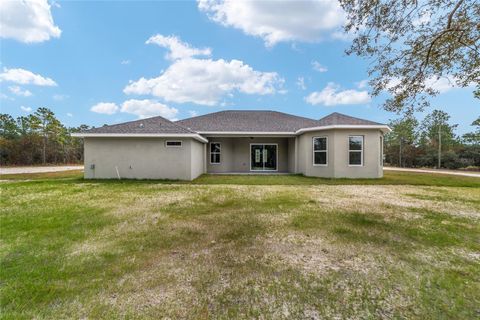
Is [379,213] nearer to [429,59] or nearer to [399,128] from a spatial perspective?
[429,59]

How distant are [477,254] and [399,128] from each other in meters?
29.8

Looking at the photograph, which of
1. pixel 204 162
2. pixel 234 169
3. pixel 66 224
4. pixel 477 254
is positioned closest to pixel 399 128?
pixel 234 169

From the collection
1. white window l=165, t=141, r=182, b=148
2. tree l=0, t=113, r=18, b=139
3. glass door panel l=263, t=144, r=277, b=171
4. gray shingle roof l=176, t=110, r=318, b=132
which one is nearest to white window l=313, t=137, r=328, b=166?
gray shingle roof l=176, t=110, r=318, b=132

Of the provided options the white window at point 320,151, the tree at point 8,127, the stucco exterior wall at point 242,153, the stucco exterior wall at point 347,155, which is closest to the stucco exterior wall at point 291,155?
the stucco exterior wall at point 242,153

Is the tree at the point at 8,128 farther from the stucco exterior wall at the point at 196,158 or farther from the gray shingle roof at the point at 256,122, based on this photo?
the stucco exterior wall at the point at 196,158

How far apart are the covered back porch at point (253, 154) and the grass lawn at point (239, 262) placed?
9.96m

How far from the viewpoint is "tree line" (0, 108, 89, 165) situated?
88.2 ft

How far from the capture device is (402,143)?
28.6 metres

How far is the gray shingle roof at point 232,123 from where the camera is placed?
11.7 meters

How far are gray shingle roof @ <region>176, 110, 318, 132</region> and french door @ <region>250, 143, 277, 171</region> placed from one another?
1.52 metres

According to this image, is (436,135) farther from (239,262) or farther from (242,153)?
(239,262)

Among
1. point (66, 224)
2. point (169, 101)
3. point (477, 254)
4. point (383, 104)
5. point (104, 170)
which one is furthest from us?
point (169, 101)

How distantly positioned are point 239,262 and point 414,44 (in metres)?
→ 6.32

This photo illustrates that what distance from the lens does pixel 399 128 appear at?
27812mm
